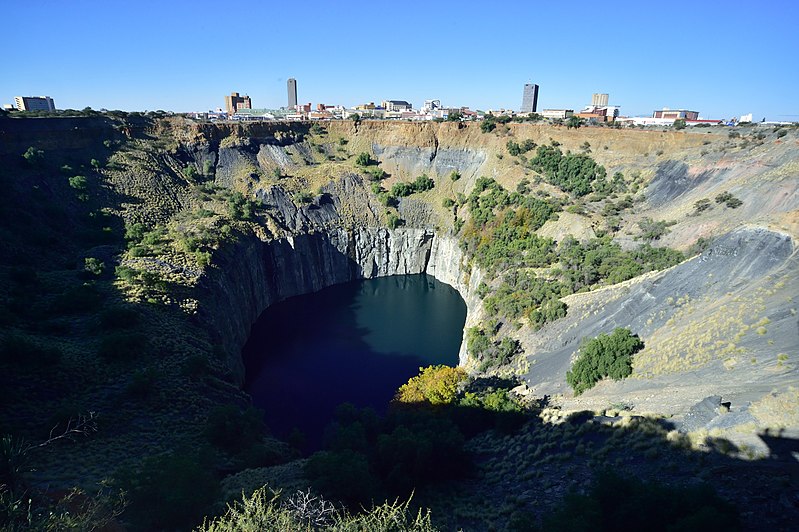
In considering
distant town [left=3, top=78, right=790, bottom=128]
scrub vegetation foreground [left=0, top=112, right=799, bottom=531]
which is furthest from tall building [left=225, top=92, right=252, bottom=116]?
scrub vegetation foreground [left=0, top=112, right=799, bottom=531]

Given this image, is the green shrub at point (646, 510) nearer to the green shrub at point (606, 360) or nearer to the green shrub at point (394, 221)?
the green shrub at point (606, 360)

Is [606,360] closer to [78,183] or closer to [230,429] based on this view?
[230,429]

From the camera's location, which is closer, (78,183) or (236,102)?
(78,183)

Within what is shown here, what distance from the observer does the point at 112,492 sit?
17.6 meters

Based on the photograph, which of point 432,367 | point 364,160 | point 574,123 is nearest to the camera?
point 432,367

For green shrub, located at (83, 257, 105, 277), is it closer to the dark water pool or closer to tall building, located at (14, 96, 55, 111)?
the dark water pool

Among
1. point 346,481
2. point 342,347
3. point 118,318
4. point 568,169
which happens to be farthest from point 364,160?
point 346,481

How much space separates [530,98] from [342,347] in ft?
432

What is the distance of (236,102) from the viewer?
140 metres

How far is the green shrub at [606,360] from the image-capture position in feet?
89.2

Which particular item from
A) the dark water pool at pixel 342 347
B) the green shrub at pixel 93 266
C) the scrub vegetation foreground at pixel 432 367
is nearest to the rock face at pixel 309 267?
the scrub vegetation foreground at pixel 432 367

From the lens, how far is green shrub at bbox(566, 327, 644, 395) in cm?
2720

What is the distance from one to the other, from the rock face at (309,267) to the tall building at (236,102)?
92416mm

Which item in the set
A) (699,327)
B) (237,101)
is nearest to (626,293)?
(699,327)
